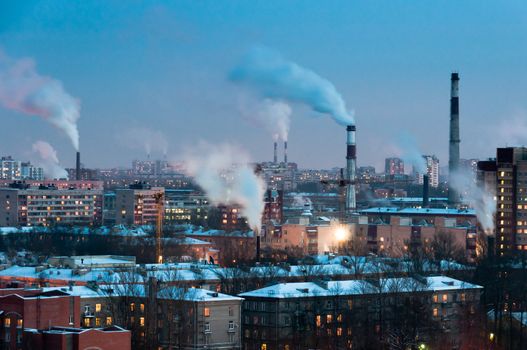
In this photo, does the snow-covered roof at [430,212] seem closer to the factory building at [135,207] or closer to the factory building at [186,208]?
the factory building at [186,208]

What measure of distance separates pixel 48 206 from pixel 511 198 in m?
24.0

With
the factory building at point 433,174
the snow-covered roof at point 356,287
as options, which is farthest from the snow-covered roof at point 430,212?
the factory building at point 433,174

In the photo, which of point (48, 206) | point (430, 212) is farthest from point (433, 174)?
point (430, 212)

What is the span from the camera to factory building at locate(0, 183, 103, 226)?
5644 cm

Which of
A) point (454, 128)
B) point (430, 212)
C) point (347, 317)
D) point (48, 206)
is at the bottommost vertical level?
point (347, 317)

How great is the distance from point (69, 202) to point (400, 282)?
114ft

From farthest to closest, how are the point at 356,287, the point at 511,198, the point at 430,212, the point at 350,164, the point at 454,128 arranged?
the point at 350,164, the point at 454,128, the point at 430,212, the point at 511,198, the point at 356,287

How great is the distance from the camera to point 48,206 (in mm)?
58375

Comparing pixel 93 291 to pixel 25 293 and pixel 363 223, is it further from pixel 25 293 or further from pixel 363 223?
pixel 363 223

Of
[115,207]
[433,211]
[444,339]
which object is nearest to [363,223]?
[433,211]

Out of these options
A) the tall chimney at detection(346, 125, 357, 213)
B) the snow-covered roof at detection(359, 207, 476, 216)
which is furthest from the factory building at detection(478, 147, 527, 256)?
the tall chimney at detection(346, 125, 357, 213)

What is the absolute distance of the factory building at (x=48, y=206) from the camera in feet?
185

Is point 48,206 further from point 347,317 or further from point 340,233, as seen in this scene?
point 347,317

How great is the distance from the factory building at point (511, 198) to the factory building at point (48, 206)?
64.9ft
